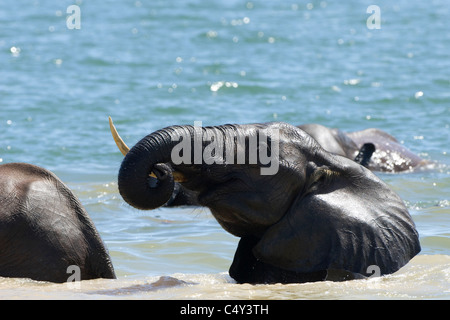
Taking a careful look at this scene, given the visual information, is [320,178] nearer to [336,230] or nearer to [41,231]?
[336,230]

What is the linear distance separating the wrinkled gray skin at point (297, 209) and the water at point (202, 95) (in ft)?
0.48

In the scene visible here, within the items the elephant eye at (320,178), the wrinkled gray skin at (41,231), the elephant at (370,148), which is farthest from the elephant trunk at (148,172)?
the elephant at (370,148)

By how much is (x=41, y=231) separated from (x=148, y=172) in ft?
2.71

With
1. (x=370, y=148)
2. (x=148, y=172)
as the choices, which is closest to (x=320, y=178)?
(x=148, y=172)

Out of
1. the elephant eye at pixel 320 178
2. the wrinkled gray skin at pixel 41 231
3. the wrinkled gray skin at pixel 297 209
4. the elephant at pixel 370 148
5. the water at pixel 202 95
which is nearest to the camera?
the wrinkled gray skin at pixel 297 209

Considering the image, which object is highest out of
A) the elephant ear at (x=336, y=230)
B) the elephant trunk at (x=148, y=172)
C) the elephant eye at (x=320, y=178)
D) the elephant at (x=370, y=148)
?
the elephant trunk at (x=148, y=172)

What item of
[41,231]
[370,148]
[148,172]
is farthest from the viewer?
[370,148]

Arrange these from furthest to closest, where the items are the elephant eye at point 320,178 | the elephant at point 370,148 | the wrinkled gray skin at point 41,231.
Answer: the elephant at point 370,148 → the elephant eye at point 320,178 → the wrinkled gray skin at point 41,231

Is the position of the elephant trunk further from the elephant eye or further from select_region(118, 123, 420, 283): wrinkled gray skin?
the elephant eye

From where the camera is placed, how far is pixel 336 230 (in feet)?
18.6

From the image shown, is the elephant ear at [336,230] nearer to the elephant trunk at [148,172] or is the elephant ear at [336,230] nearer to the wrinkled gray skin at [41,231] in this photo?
the elephant trunk at [148,172]

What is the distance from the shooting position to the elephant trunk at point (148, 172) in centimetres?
513

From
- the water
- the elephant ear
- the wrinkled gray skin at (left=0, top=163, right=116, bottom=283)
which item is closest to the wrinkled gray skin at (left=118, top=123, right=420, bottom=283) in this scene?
the elephant ear

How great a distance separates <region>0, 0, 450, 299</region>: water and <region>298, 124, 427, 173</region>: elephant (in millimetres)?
308
